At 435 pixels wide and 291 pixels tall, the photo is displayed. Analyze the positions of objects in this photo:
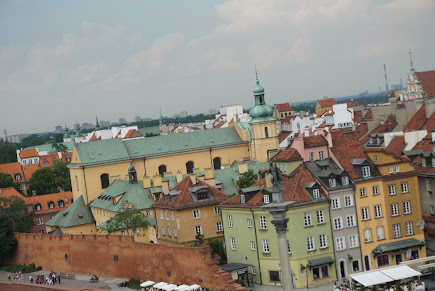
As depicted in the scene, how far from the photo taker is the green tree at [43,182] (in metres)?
112

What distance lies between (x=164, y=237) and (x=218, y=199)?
18.7 ft

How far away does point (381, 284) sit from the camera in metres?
50.0

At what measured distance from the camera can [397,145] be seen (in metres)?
70.9

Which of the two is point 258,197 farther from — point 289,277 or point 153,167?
point 153,167

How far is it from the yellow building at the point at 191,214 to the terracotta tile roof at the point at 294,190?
17.3 ft

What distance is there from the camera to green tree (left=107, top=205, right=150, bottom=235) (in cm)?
7031

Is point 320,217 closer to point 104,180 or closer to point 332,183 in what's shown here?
point 332,183

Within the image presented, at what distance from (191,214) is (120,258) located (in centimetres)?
667

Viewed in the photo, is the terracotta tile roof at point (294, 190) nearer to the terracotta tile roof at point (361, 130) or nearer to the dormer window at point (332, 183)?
the dormer window at point (332, 183)

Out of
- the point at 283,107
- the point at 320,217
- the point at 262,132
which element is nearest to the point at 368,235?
the point at 320,217

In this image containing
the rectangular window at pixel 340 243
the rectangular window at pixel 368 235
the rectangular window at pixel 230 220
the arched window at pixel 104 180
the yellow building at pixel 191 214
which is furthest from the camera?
the arched window at pixel 104 180

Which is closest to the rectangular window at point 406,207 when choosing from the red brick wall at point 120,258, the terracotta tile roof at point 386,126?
the red brick wall at point 120,258

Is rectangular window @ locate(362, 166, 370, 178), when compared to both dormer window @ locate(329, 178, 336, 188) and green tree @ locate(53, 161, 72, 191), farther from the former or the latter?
green tree @ locate(53, 161, 72, 191)

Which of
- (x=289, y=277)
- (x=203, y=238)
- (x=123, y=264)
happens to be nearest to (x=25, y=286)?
(x=123, y=264)
